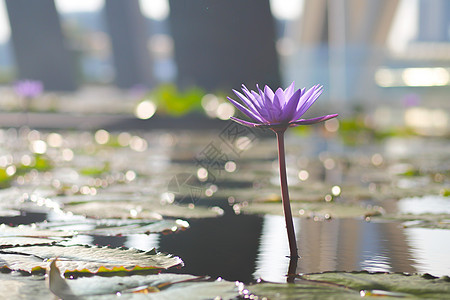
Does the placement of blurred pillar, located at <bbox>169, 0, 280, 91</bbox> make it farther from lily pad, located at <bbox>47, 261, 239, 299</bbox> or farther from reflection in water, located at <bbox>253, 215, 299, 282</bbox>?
lily pad, located at <bbox>47, 261, 239, 299</bbox>

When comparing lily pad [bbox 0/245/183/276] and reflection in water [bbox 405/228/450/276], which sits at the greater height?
lily pad [bbox 0/245/183/276]

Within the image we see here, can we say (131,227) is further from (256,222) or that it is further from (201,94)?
(201,94)

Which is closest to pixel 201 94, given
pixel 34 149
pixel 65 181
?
pixel 34 149

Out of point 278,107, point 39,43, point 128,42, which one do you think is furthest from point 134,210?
point 128,42

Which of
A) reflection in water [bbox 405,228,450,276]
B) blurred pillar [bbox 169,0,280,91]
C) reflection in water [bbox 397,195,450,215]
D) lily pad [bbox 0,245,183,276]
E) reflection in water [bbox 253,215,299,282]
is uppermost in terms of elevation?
blurred pillar [bbox 169,0,280,91]

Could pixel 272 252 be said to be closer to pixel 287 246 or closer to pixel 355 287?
pixel 287 246

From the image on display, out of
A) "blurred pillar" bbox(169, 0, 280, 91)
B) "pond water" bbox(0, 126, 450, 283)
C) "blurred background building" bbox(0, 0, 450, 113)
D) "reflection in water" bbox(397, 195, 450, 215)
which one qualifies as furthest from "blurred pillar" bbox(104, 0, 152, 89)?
"reflection in water" bbox(397, 195, 450, 215)
